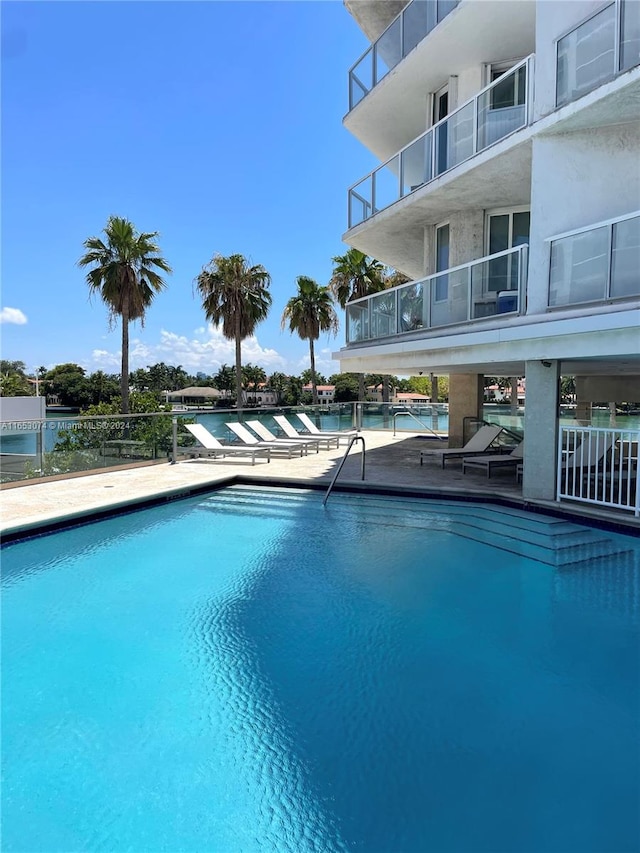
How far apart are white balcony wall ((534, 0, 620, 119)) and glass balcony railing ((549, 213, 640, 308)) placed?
8.37ft

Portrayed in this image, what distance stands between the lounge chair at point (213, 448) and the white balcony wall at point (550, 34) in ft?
31.5

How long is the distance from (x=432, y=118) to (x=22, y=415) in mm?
20702

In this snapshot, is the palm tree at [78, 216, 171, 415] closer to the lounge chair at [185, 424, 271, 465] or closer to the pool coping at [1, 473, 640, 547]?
the lounge chair at [185, 424, 271, 465]

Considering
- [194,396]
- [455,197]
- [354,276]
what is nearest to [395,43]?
[455,197]

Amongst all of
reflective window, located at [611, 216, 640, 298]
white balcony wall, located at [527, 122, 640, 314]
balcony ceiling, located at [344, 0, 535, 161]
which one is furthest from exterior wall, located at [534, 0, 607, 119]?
reflective window, located at [611, 216, 640, 298]

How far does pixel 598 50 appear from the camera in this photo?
8.34 metres

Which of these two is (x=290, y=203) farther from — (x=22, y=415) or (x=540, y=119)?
(x=540, y=119)

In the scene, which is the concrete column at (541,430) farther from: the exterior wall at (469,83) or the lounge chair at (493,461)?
the exterior wall at (469,83)

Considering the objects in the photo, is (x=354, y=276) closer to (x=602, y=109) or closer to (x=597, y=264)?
(x=602, y=109)

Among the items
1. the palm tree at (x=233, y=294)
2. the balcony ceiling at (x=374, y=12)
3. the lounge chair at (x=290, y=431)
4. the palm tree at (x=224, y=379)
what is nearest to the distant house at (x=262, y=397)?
the palm tree at (x=224, y=379)

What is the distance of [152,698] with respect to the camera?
4.00 metres

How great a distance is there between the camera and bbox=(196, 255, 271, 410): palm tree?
2702 cm

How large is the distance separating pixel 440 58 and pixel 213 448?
1085 centimetres

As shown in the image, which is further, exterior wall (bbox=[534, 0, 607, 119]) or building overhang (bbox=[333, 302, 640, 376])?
exterior wall (bbox=[534, 0, 607, 119])
